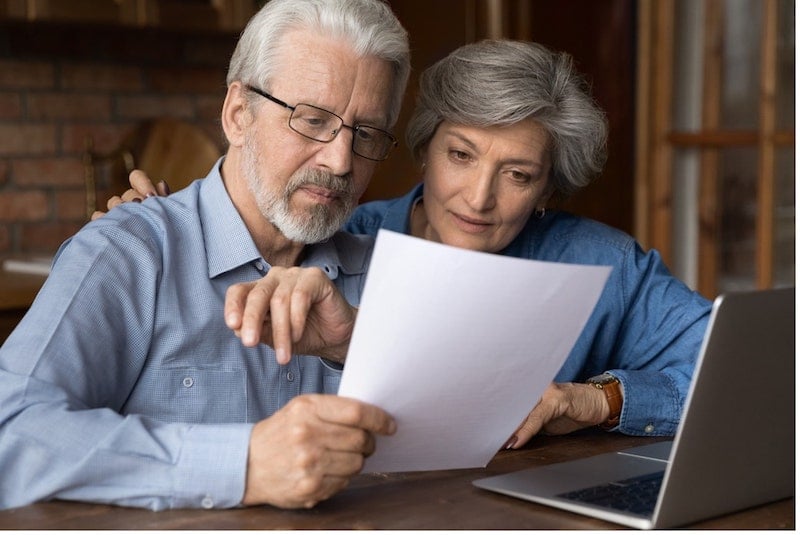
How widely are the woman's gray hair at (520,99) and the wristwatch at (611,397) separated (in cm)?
46

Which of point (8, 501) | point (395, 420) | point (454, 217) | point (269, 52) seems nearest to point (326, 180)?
point (269, 52)

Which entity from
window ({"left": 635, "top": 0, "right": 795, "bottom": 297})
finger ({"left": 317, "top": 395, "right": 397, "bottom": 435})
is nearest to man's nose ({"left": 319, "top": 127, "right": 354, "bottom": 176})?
finger ({"left": 317, "top": 395, "right": 397, "bottom": 435})

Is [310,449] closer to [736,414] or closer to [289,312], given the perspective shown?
[289,312]

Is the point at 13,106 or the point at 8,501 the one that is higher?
the point at 13,106

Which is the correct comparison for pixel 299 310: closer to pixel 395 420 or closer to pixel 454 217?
pixel 395 420

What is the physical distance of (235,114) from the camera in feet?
5.51

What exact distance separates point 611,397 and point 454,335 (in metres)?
0.60

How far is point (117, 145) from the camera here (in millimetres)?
3736

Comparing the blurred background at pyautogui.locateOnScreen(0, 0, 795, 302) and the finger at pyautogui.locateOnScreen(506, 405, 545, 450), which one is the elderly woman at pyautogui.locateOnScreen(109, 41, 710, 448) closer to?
the finger at pyautogui.locateOnScreen(506, 405, 545, 450)

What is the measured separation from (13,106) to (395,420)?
277 centimetres

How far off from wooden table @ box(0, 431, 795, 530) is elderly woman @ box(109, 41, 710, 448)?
0.62 meters

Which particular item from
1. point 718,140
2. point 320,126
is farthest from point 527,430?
point 718,140

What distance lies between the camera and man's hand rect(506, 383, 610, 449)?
4.94 feet

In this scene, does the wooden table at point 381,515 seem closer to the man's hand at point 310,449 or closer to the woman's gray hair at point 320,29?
the man's hand at point 310,449
